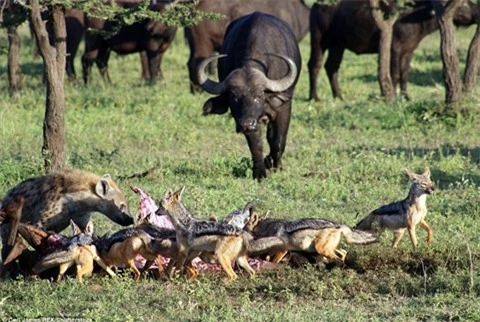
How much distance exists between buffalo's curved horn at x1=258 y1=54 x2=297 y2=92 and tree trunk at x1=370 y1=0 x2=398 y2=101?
16.2 ft

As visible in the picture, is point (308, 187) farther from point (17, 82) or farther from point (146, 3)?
point (17, 82)

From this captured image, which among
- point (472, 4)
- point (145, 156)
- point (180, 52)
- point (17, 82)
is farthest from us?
point (180, 52)

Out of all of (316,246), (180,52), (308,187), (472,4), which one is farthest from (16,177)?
(180,52)

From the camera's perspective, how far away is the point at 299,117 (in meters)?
15.9

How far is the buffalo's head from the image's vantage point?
12.1 metres

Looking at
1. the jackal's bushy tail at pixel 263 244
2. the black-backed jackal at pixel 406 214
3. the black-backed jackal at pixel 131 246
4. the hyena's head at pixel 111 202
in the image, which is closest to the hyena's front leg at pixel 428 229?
the black-backed jackal at pixel 406 214

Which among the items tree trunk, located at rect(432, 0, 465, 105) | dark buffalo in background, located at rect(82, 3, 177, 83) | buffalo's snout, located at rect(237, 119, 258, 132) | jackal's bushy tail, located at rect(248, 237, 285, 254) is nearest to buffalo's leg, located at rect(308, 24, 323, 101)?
dark buffalo in background, located at rect(82, 3, 177, 83)

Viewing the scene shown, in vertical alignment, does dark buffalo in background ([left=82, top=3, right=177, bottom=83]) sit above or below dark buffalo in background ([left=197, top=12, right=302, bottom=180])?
below

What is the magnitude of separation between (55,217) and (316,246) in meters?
1.87

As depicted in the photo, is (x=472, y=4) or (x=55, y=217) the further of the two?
(x=472, y=4)

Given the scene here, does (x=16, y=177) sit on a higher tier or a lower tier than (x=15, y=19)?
lower

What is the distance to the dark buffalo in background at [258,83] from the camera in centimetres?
1215

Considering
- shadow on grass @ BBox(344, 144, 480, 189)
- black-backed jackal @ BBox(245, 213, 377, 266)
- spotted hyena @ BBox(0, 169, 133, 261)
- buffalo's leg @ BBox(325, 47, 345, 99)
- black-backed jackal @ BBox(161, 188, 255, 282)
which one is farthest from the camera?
buffalo's leg @ BBox(325, 47, 345, 99)

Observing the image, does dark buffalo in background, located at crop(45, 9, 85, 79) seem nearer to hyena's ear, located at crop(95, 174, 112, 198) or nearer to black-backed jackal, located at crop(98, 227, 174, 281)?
hyena's ear, located at crop(95, 174, 112, 198)
